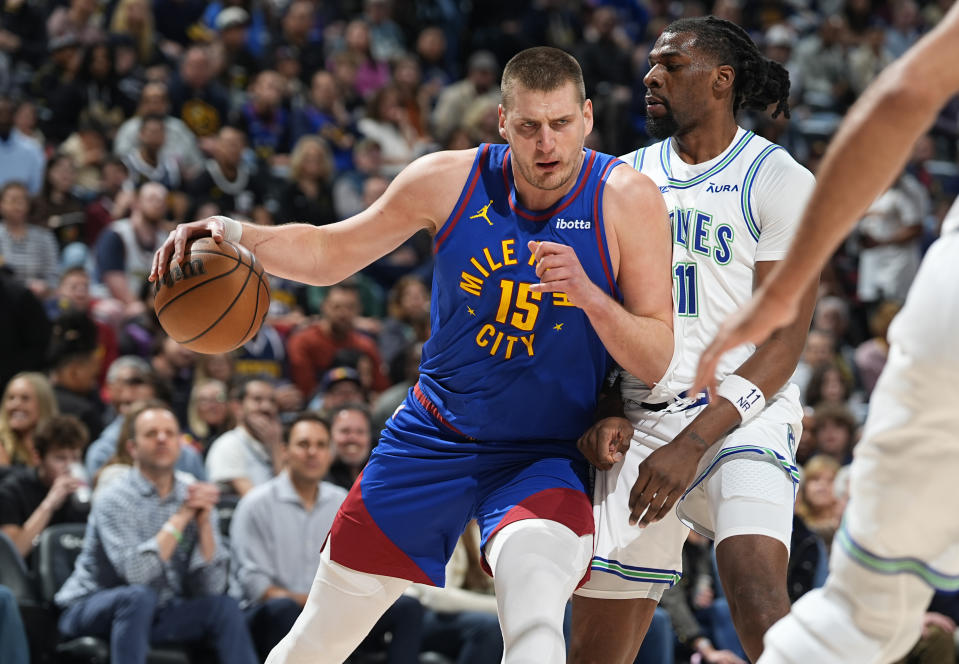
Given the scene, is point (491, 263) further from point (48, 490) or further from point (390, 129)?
point (390, 129)

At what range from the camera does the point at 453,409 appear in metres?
4.09

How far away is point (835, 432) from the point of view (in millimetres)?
9336

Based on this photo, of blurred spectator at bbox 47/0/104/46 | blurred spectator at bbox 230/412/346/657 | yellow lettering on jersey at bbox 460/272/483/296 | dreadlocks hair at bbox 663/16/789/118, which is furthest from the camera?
blurred spectator at bbox 47/0/104/46

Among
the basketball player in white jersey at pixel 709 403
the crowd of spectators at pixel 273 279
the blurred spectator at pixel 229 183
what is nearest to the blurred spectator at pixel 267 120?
the crowd of spectators at pixel 273 279

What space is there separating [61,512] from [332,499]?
5.17 ft

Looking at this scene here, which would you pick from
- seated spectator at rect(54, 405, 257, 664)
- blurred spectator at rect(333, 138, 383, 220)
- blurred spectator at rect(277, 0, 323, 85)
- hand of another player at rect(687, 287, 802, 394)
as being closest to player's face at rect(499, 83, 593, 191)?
hand of another player at rect(687, 287, 802, 394)

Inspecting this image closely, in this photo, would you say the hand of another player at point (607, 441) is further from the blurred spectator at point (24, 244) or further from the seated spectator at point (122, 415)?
the blurred spectator at point (24, 244)

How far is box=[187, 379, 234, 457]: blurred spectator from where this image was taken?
884cm

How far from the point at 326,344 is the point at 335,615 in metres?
6.15

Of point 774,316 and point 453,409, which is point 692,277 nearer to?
point 453,409

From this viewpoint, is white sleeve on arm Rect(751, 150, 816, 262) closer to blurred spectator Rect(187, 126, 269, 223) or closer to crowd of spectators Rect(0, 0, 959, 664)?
crowd of spectators Rect(0, 0, 959, 664)

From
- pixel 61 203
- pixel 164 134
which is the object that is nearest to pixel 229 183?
pixel 164 134

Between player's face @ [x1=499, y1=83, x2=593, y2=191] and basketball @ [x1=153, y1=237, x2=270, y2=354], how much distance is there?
3.12ft

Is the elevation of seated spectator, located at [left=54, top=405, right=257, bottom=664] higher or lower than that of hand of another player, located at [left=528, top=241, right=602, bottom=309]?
lower
